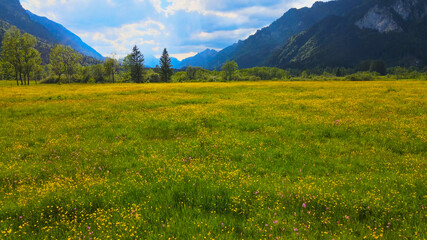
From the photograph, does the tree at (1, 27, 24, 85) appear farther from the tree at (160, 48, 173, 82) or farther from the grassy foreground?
the grassy foreground

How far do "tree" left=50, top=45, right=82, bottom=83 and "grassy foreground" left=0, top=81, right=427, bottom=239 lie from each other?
96.0m

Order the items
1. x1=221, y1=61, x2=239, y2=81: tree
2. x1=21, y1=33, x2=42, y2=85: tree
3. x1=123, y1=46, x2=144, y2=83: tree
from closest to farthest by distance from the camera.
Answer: x1=21, y1=33, x2=42, y2=85: tree → x1=123, y1=46, x2=144, y2=83: tree → x1=221, y1=61, x2=239, y2=81: tree

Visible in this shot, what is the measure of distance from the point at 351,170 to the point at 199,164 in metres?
6.05

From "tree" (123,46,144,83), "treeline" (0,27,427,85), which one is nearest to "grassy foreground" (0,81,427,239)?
"treeline" (0,27,427,85)

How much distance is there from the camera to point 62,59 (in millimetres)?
92312

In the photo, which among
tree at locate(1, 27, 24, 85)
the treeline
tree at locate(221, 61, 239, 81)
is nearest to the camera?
tree at locate(1, 27, 24, 85)

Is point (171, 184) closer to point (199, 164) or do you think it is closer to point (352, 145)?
point (199, 164)

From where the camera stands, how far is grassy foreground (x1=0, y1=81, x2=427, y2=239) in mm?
5254

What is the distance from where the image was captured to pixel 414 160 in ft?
28.7

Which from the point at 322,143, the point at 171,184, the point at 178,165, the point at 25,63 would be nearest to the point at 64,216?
the point at 171,184

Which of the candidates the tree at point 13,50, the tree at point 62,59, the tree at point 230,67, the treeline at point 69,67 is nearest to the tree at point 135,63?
the treeline at point 69,67

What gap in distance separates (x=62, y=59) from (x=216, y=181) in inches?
4409

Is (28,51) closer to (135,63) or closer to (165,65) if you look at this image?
(135,63)

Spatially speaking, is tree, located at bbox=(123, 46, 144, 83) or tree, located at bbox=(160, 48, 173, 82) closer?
tree, located at bbox=(123, 46, 144, 83)
